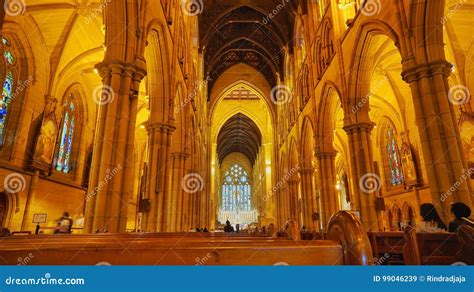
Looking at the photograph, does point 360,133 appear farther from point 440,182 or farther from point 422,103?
point 440,182

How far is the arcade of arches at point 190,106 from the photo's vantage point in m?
5.95

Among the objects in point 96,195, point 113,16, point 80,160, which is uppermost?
point 113,16

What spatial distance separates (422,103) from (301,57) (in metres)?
12.5

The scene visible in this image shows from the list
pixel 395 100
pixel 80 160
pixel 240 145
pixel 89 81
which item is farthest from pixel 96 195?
pixel 240 145

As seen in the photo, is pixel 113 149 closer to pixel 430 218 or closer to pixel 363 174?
pixel 430 218

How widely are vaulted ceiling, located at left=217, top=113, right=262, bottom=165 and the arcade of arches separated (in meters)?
14.4

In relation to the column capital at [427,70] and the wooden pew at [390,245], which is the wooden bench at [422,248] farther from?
the column capital at [427,70]

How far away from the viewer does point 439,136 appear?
19.5 feet

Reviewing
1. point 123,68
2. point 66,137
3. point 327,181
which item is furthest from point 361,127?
point 66,137

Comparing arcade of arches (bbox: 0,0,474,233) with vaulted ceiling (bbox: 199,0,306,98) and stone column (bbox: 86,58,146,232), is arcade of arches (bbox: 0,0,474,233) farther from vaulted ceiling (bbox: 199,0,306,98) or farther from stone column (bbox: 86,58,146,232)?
vaulted ceiling (bbox: 199,0,306,98)

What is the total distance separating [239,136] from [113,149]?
3826 centimetres

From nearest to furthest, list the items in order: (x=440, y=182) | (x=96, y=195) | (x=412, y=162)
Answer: (x=96, y=195)
(x=440, y=182)
(x=412, y=162)

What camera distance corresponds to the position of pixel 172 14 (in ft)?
34.9

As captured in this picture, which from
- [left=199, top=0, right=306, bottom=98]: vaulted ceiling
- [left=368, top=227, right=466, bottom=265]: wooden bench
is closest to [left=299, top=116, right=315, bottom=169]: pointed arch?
[left=199, top=0, right=306, bottom=98]: vaulted ceiling
